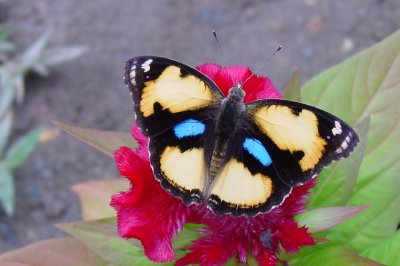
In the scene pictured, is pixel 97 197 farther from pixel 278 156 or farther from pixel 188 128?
pixel 278 156

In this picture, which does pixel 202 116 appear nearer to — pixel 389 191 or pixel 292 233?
pixel 292 233

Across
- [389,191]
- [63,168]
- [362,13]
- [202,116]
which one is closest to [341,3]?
[362,13]

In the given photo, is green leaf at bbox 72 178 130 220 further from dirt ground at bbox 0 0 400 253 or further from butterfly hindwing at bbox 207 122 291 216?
dirt ground at bbox 0 0 400 253

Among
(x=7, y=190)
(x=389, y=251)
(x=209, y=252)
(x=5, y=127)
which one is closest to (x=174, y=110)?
(x=209, y=252)

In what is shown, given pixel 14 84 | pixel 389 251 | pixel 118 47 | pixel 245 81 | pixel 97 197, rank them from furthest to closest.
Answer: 1. pixel 118 47
2. pixel 14 84
3. pixel 97 197
4. pixel 389 251
5. pixel 245 81

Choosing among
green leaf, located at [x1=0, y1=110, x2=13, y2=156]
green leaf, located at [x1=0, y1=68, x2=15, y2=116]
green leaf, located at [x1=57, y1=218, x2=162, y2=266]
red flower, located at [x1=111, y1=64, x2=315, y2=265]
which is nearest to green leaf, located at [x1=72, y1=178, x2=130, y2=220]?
green leaf, located at [x1=57, y1=218, x2=162, y2=266]

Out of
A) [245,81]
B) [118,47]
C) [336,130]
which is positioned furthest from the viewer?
[118,47]

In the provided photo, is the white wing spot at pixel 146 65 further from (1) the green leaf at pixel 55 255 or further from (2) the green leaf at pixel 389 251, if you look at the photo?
(2) the green leaf at pixel 389 251
